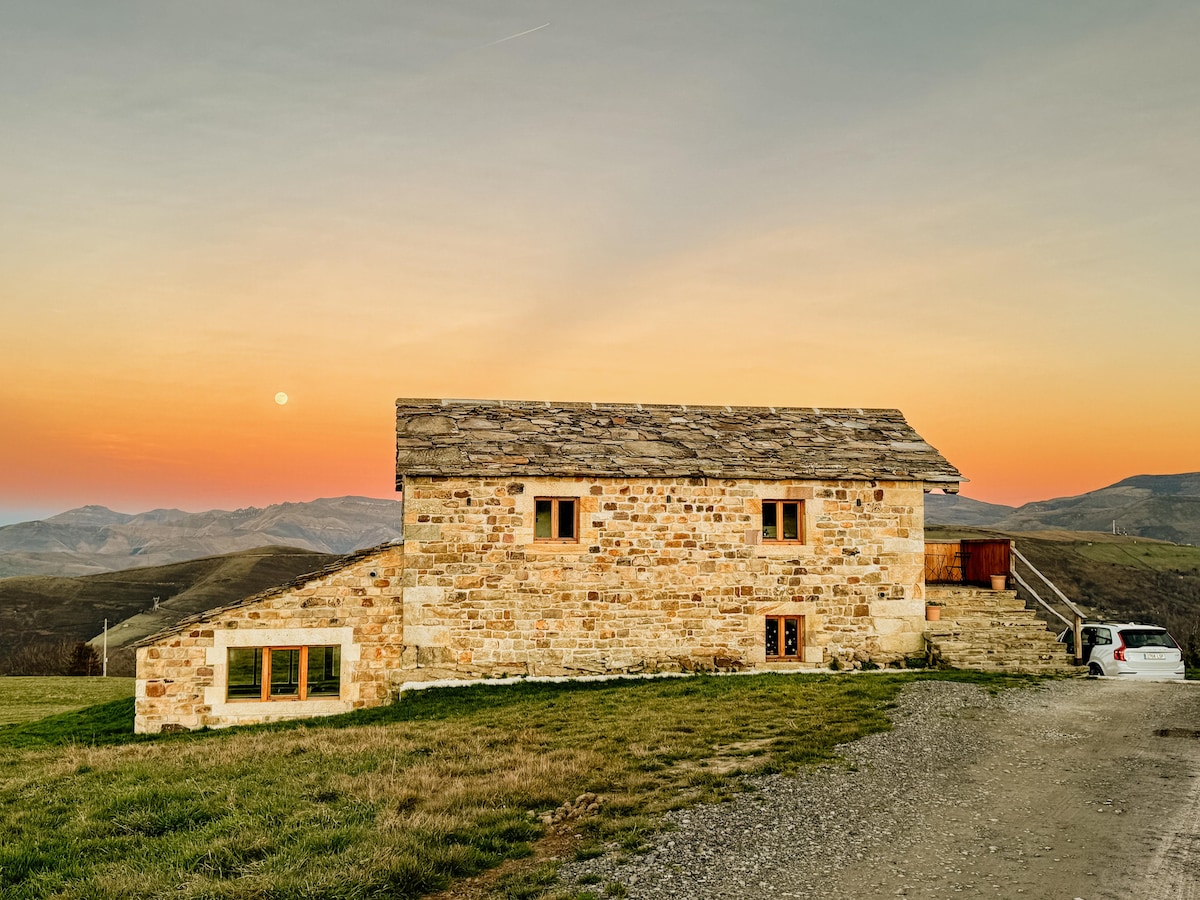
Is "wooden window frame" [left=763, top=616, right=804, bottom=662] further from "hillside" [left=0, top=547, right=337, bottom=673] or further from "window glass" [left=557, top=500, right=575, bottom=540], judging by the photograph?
"hillside" [left=0, top=547, right=337, bottom=673]

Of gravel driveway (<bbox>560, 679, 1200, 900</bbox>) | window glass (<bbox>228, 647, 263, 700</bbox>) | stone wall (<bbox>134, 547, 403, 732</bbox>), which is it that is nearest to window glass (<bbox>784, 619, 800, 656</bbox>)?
gravel driveway (<bbox>560, 679, 1200, 900</bbox>)

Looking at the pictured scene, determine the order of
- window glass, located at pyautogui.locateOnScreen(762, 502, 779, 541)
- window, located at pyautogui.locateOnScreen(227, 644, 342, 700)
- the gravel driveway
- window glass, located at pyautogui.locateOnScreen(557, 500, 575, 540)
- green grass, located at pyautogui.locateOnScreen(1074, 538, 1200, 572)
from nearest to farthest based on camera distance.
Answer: the gravel driveway
window, located at pyautogui.locateOnScreen(227, 644, 342, 700)
window glass, located at pyautogui.locateOnScreen(557, 500, 575, 540)
window glass, located at pyautogui.locateOnScreen(762, 502, 779, 541)
green grass, located at pyautogui.locateOnScreen(1074, 538, 1200, 572)

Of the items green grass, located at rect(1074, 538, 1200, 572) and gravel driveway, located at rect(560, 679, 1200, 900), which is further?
green grass, located at rect(1074, 538, 1200, 572)

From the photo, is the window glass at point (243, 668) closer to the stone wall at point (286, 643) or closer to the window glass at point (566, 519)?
the stone wall at point (286, 643)

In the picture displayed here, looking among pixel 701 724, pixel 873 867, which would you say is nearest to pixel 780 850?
pixel 873 867

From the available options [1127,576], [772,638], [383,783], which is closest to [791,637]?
[772,638]

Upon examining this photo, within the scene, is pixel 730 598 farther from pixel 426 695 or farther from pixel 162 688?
pixel 162 688

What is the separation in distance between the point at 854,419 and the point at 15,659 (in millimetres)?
64638

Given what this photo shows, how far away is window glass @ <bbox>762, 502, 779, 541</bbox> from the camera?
757 inches

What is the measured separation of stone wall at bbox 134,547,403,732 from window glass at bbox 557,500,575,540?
3613 mm

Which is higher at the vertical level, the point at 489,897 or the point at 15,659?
the point at 489,897

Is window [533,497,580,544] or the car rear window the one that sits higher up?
window [533,497,580,544]

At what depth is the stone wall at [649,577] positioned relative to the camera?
1731 cm

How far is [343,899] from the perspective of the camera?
6.20 meters
